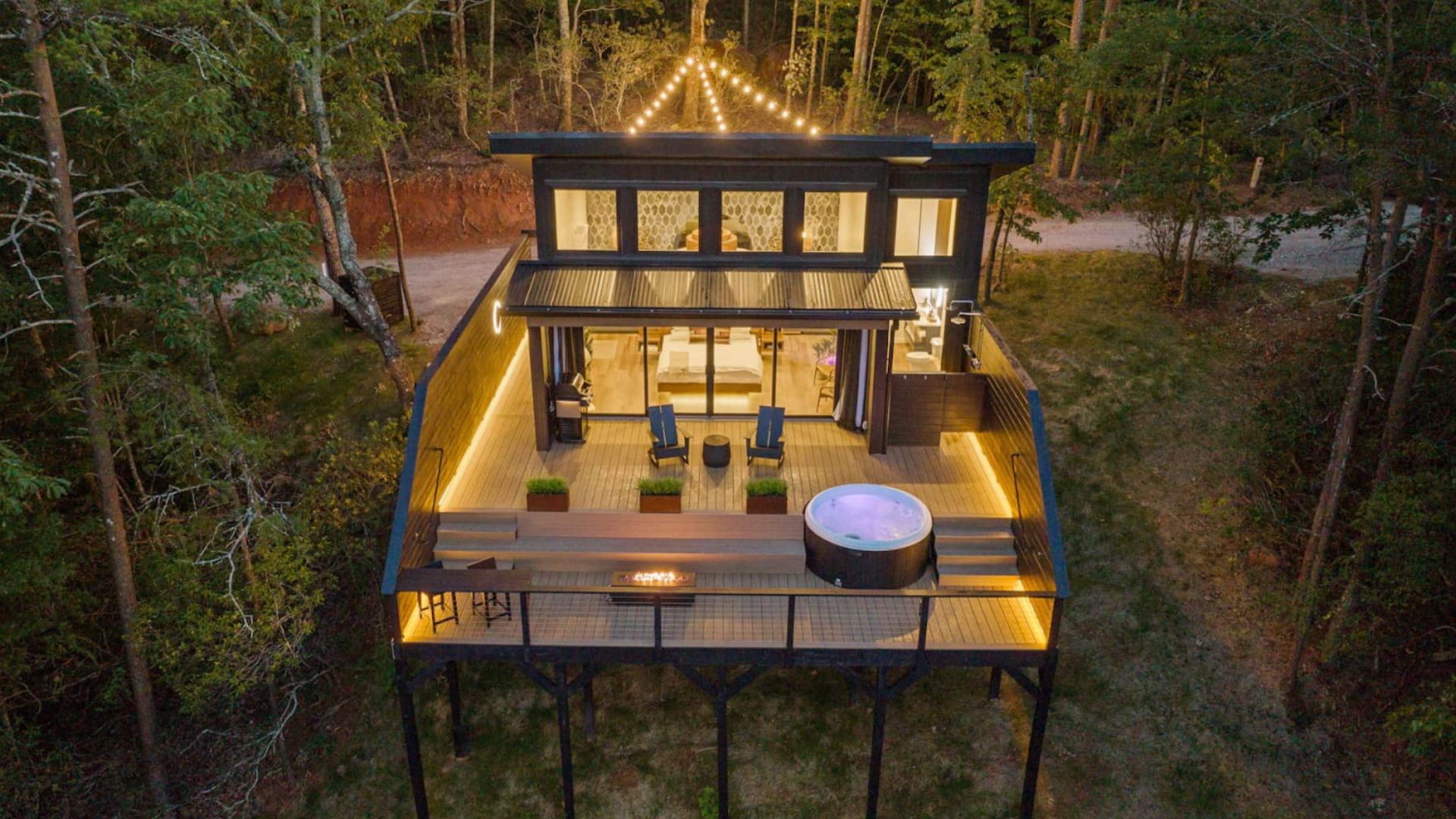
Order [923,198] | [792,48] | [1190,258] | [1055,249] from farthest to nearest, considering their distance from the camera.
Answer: [792,48] < [1055,249] < [1190,258] < [923,198]

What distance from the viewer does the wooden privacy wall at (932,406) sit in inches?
539

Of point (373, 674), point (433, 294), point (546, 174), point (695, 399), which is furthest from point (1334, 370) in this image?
point (433, 294)

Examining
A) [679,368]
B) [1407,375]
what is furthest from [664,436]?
[1407,375]

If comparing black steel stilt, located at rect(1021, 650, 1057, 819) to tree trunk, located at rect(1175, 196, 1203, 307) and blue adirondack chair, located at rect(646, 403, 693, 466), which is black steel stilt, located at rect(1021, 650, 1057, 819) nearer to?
blue adirondack chair, located at rect(646, 403, 693, 466)

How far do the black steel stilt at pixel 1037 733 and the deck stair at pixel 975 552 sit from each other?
4.65ft

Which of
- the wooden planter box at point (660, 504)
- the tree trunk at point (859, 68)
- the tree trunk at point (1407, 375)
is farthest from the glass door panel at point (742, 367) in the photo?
the tree trunk at point (859, 68)

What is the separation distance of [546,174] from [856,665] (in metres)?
8.40

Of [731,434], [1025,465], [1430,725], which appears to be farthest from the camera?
[731,434]

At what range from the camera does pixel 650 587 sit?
10.6 metres

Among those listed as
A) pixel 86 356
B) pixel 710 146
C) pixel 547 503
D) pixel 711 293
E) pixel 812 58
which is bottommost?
pixel 547 503

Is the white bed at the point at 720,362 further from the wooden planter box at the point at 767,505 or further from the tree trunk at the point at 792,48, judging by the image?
the tree trunk at the point at 792,48

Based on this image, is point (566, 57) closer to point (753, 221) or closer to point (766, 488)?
point (753, 221)

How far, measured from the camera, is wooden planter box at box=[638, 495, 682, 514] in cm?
1206

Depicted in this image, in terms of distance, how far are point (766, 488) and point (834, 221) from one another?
183 inches
